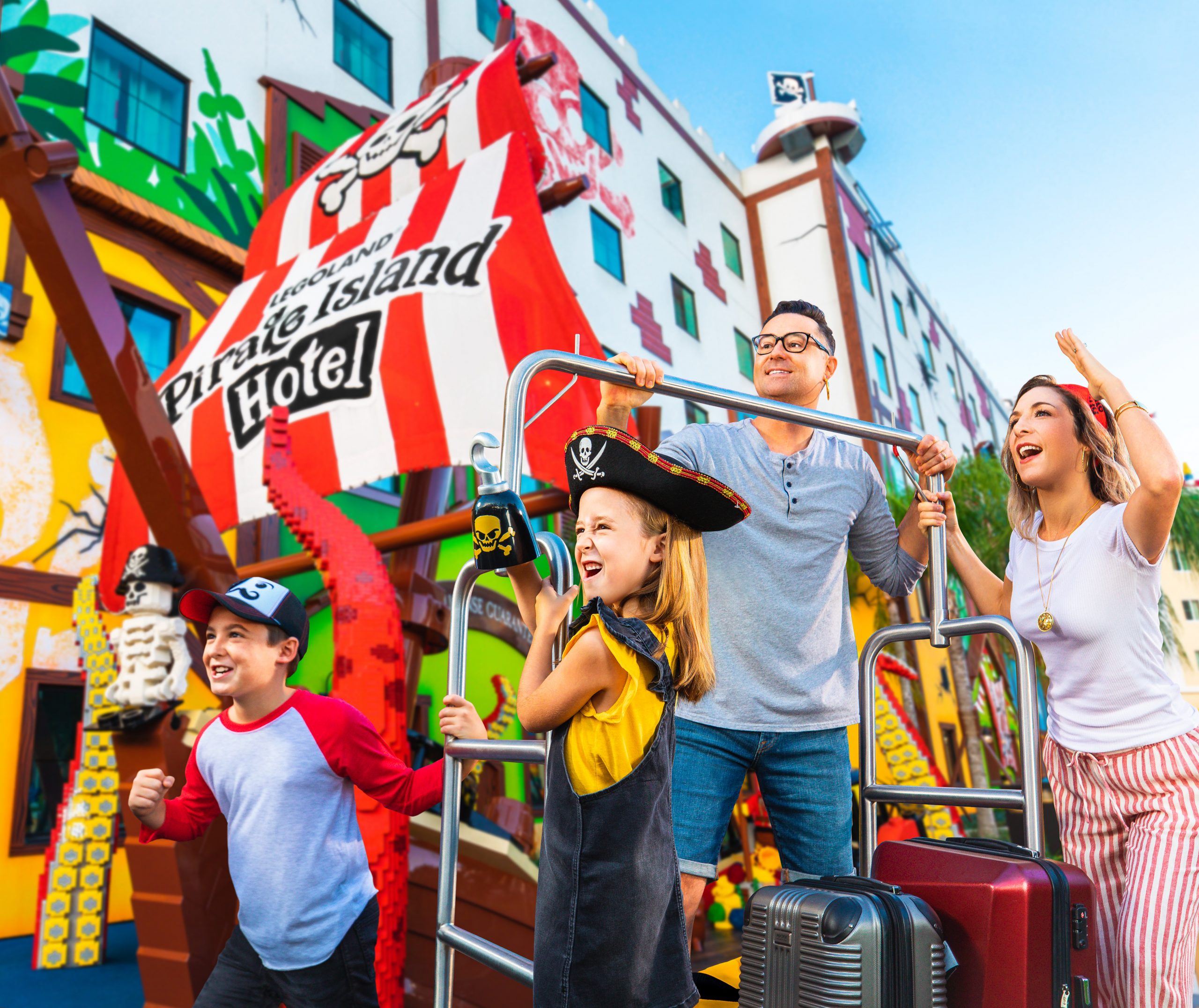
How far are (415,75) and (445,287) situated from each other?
657cm

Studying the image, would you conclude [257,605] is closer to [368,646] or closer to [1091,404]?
[368,646]

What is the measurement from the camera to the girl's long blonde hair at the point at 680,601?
5.37ft

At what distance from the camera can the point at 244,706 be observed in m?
2.32

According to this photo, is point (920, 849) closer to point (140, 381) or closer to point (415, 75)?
point (140, 381)

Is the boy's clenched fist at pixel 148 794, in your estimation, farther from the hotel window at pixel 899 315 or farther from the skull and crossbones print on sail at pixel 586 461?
the hotel window at pixel 899 315

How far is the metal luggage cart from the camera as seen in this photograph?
171cm

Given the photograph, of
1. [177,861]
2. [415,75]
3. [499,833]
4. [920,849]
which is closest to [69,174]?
[177,861]

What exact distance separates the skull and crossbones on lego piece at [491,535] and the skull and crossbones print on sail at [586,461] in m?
0.24

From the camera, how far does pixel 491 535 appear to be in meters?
1.48

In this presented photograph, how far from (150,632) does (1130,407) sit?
12.0 ft

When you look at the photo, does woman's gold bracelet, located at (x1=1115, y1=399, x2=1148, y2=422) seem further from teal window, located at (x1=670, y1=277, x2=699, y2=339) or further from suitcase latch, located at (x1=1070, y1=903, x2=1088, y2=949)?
teal window, located at (x1=670, y1=277, x2=699, y2=339)

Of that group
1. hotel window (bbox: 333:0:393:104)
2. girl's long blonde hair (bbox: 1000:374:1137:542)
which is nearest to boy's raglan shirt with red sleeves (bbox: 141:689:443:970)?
girl's long blonde hair (bbox: 1000:374:1137:542)

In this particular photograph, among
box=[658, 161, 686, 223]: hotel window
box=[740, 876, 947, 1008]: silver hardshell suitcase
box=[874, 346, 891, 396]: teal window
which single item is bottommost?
box=[740, 876, 947, 1008]: silver hardshell suitcase

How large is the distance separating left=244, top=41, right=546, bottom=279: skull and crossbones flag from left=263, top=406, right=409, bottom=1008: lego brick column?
2.86 metres
